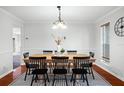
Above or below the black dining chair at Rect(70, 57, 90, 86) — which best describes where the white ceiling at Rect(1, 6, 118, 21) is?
above

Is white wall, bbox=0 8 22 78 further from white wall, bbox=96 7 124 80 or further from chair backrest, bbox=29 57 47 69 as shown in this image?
white wall, bbox=96 7 124 80

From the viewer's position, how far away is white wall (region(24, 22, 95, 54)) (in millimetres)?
8422

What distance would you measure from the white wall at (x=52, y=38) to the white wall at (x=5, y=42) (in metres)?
1.87

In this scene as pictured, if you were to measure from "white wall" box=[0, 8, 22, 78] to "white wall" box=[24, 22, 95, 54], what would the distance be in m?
1.87

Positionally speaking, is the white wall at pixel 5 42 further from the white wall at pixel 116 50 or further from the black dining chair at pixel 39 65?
the white wall at pixel 116 50

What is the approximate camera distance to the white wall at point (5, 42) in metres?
5.38

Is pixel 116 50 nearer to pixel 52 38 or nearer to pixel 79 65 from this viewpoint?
pixel 79 65

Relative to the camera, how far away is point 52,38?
8.45m

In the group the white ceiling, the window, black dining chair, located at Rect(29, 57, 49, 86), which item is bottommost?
black dining chair, located at Rect(29, 57, 49, 86)

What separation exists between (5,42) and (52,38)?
3165mm

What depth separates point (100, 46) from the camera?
7.53m

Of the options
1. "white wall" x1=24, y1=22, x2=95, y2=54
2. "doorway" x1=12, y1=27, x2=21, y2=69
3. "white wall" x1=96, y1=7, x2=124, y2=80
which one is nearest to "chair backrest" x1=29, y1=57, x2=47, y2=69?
"white wall" x1=96, y1=7, x2=124, y2=80

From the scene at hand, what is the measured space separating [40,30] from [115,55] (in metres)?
4.48
